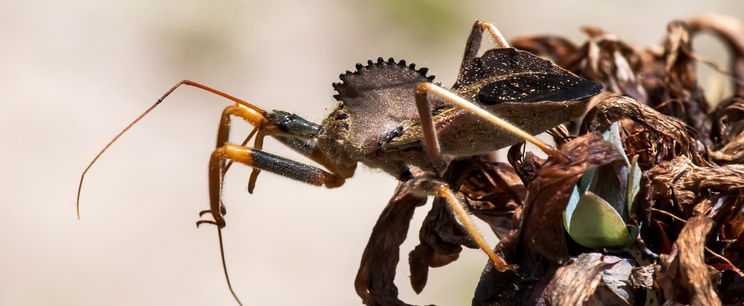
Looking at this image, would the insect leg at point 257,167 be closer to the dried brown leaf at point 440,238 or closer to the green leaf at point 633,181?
the dried brown leaf at point 440,238

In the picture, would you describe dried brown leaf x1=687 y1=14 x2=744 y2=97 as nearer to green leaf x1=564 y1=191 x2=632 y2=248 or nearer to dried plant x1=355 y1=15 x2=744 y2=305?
dried plant x1=355 y1=15 x2=744 y2=305

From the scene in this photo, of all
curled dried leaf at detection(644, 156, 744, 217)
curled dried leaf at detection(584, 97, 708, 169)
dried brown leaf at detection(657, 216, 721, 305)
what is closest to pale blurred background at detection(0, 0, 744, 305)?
curled dried leaf at detection(584, 97, 708, 169)

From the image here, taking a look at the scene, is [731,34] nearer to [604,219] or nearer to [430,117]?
[430,117]

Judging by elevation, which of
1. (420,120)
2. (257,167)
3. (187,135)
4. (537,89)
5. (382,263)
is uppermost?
(537,89)

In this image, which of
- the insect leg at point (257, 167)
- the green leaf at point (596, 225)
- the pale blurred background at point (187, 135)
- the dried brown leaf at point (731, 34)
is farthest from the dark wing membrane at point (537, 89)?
the pale blurred background at point (187, 135)

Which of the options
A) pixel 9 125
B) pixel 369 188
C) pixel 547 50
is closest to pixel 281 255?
pixel 369 188

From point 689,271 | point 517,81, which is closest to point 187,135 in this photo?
point 517,81
